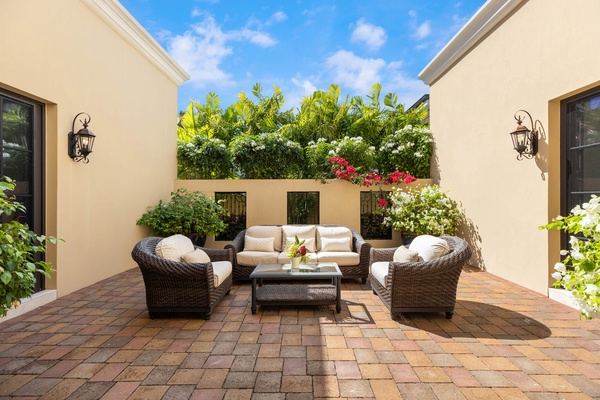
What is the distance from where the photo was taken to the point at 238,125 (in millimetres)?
10742

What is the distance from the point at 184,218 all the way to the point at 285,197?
7.74 feet

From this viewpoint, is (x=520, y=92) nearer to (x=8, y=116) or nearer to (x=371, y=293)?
(x=371, y=293)

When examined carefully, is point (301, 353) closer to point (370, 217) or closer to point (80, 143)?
point (80, 143)

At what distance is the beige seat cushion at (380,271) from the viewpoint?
415 centimetres

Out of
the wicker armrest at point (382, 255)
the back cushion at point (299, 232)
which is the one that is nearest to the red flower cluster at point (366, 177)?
the back cushion at point (299, 232)

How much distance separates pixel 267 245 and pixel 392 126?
571 cm

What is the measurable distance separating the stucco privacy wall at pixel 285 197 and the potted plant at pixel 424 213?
733 millimetres

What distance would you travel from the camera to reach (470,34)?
20.9 feet

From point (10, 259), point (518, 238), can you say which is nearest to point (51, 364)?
point (10, 259)

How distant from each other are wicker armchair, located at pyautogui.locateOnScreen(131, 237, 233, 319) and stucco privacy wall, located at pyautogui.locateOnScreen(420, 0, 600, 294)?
443cm

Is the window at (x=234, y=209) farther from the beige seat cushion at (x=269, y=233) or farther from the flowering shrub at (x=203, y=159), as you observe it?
the beige seat cushion at (x=269, y=233)

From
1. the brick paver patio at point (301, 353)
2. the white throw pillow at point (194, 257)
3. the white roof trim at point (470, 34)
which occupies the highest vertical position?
the white roof trim at point (470, 34)

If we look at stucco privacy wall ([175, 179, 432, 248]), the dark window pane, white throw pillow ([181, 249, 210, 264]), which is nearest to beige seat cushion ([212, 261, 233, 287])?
white throw pillow ([181, 249, 210, 264])

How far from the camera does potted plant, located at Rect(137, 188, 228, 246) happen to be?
6.82 metres
